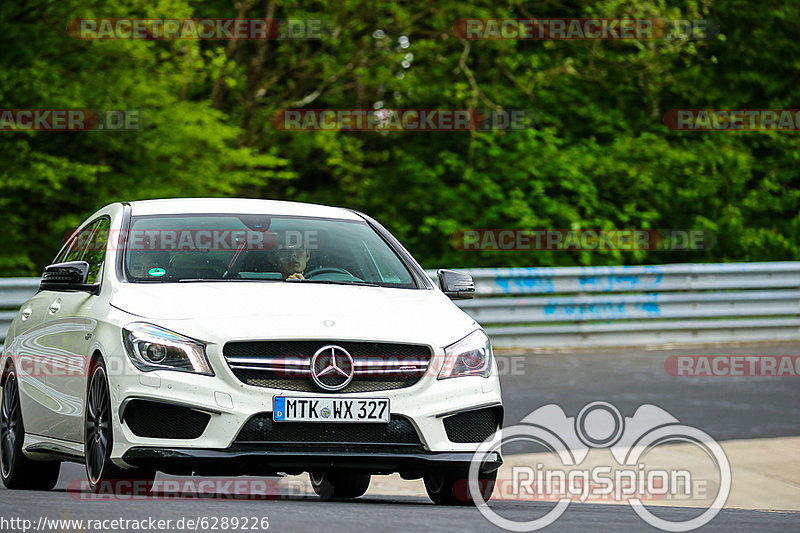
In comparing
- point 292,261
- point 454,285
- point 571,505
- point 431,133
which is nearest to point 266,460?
point 292,261

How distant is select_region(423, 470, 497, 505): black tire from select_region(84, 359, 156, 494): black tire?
1.46 m

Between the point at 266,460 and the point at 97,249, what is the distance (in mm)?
2044

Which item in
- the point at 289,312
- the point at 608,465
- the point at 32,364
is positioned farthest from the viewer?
the point at 608,465

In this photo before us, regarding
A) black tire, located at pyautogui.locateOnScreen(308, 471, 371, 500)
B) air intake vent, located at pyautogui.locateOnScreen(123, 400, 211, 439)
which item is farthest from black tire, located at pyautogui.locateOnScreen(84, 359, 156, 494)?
black tire, located at pyautogui.locateOnScreen(308, 471, 371, 500)

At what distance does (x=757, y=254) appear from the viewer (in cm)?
2745

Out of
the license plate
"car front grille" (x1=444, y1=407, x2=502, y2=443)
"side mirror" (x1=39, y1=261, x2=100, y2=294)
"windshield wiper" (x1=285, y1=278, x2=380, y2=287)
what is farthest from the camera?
"windshield wiper" (x1=285, y1=278, x2=380, y2=287)

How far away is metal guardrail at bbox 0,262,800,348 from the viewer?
736 inches

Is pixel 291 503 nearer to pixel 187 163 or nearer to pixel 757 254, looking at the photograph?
pixel 187 163

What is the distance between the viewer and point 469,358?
24.2ft

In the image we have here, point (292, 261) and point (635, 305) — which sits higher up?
point (292, 261)

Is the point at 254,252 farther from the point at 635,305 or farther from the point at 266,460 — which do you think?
the point at 635,305

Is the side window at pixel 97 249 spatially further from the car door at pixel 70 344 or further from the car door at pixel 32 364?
the car door at pixel 32 364

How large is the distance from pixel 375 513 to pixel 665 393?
8.57 meters

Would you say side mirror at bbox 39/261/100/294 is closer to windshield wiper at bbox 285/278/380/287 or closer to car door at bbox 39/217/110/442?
car door at bbox 39/217/110/442
